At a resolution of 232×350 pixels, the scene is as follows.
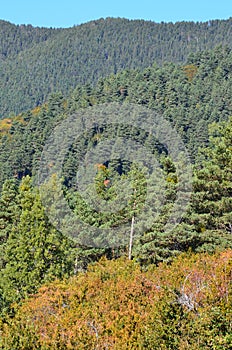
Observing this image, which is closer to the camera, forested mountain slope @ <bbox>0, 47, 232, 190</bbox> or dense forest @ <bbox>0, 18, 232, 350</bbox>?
dense forest @ <bbox>0, 18, 232, 350</bbox>

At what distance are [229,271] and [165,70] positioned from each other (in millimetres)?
130269

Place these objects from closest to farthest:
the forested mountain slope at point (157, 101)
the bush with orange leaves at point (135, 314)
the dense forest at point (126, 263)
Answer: the bush with orange leaves at point (135, 314) → the dense forest at point (126, 263) → the forested mountain slope at point (157, 101)

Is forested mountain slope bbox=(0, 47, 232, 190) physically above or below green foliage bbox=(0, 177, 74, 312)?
above

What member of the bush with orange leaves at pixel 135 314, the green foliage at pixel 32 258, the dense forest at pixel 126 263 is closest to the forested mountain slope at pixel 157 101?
the dense forest at pixel 126 263

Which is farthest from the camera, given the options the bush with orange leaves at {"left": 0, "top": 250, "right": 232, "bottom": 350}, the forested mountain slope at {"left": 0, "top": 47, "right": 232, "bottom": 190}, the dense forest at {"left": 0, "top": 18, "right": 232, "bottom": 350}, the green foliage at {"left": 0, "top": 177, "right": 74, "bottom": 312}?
the forested mountain slope at {"left": 0, "top": 47, "right": 232, "bottom": 190}

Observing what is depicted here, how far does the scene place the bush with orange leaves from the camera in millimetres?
13672

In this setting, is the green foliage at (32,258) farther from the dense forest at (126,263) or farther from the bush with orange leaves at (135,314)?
the bush with orange leaves at (135,314)

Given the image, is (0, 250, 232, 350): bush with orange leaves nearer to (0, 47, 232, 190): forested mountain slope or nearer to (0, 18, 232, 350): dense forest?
(0, 18, 232, 350): dense forest

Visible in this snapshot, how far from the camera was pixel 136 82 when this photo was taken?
138375 millimetres

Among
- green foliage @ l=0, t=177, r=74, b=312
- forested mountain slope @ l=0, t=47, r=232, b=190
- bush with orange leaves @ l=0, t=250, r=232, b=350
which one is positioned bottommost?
green foliage @ l=0, t=177, r=74, b=312

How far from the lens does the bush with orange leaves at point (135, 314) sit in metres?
13.7

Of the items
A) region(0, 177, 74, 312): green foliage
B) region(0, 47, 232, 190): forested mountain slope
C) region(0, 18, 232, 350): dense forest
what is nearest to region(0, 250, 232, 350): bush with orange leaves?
region(0, 18, 232, 350): dense forest

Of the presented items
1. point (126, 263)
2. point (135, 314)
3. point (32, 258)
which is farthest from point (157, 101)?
point (135, 314)

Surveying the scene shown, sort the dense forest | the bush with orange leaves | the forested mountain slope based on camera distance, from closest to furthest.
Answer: the bush with orange leaves, the dense forest, the forested mountain slope
